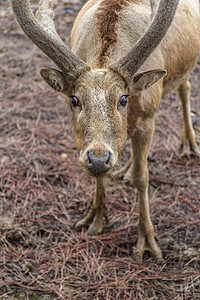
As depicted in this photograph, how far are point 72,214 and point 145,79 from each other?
2.35 metres

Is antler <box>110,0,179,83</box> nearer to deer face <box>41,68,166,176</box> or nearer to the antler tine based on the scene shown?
deer face <box>41,68,166,176</box>

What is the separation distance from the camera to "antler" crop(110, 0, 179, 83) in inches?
138

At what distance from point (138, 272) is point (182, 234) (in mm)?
874

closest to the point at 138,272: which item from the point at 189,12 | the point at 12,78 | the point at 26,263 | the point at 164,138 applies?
the point at 26,263

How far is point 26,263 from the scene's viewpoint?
14.6 ft

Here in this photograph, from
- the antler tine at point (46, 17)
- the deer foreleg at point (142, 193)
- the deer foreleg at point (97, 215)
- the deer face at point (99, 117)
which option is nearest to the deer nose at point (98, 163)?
the deer face at point (99, 117)

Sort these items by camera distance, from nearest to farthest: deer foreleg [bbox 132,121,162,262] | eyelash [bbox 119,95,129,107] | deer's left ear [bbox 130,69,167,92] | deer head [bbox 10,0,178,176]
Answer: deer head [bbox 10,0,178,176], eyelash [bbox 119,95,129,107], deer's left ear [bbox 130,69,167,92], deer foreleg [bbox 132,121,162,262]

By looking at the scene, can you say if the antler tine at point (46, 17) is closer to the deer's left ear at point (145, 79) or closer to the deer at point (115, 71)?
the deer at point (115, 71)

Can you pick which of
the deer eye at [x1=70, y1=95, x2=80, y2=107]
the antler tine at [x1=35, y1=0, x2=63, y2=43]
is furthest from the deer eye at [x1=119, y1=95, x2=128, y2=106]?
the antler tine at [x1=35, y1=0, x2=63, y2=43]

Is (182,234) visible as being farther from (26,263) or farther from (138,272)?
(26,263)

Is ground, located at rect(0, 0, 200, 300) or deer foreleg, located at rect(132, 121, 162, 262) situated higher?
deer foreleg, located at rect(132, 121, 162, 262)

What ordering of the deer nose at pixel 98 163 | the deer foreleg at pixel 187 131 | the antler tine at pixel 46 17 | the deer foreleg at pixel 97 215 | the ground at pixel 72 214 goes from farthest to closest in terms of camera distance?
the deer foreleg at pixel 187 131 → the deer foreleg at pixel 97 215 → the ground at pixel 72 214 → the antler tine at pixel 46 17 → the deer nose at pixel 98 163

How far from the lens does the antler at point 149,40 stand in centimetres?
351

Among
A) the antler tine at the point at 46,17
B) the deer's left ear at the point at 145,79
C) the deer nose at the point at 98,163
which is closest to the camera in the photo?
the deer nose at the point at 98,163
